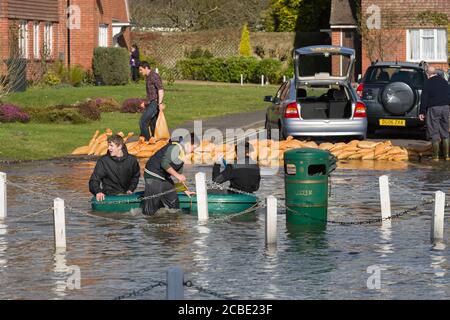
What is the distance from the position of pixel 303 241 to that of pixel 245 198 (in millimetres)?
2318

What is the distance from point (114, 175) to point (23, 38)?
32684 millimetres

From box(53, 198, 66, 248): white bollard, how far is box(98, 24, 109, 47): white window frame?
44.2m

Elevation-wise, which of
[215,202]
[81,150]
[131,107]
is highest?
[131,107]

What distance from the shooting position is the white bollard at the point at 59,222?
14.0 metres

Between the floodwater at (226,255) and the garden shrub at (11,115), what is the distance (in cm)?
1208

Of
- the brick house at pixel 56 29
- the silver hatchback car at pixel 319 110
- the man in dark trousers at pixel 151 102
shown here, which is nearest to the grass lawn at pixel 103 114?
the man in dark trousers at pixel 151 102

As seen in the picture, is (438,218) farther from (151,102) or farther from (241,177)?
(151,102)

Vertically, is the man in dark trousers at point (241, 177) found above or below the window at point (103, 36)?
below

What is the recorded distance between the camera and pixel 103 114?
36.4 meters

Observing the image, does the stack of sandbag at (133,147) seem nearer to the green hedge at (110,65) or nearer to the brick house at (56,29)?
the brick house at (56,29)

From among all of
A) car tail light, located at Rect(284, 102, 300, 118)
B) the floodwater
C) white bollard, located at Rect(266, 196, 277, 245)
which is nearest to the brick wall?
car tail light, located at Rect(284, 102, 300, 118)

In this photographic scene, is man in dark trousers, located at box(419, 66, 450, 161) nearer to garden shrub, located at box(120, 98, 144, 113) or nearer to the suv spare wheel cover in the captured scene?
the suv spare wheel cover
